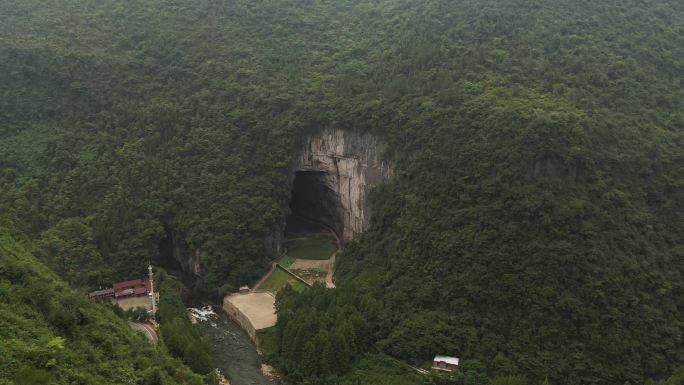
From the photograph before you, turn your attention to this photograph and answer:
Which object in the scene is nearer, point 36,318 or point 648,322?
point 36,318

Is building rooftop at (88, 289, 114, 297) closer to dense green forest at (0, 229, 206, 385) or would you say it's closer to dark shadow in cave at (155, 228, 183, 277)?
dark shadow in cave at (155, 228, 183, 277)

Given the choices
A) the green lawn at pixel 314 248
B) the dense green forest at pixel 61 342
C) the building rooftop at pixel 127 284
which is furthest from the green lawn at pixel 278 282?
the dense green forest at pixel 61 342

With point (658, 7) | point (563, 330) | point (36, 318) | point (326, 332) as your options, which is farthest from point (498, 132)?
point (36, 318)

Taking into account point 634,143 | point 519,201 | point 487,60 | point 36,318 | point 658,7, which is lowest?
point 36,318

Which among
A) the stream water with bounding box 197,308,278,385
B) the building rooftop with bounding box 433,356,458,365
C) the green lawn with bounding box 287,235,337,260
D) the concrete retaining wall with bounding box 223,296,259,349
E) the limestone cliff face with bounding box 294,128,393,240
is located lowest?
the stream water with bounding box 197,308,278,385

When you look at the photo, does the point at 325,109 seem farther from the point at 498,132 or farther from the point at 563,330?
the point at 563,330

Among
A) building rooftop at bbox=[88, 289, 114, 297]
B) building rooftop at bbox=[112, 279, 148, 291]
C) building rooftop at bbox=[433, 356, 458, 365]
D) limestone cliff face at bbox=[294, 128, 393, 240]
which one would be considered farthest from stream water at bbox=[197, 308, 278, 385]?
Result: limestone cliff face at bbox=[294, 128, 393, 240]

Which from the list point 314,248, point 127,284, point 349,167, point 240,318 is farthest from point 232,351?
point 349,167
